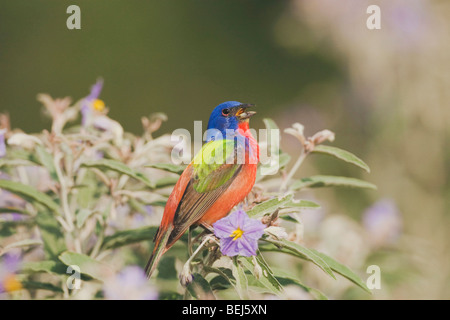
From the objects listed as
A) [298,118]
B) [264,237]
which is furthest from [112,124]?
[298,118]

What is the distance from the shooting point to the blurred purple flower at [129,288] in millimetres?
925

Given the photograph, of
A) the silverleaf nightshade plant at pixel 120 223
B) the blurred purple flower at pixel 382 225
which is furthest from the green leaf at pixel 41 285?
the blurred purple flower at pixel 382 225

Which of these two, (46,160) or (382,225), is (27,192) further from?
(382,225)

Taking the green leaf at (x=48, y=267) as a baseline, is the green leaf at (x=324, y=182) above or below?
above

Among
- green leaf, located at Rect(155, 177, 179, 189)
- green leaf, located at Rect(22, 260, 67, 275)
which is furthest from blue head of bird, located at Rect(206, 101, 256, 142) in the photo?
green leaf, located at Rect(22, 260, 67, 275)

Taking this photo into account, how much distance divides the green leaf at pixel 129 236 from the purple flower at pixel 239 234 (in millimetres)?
258

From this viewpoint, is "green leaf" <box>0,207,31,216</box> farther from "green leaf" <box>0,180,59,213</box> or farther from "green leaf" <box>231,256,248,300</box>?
"green leaf" <box>231,256,248,300</box>

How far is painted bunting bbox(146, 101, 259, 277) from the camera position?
0.90 m

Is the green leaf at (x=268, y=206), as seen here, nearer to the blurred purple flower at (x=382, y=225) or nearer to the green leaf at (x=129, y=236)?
the green leaf at (x=129, y=236)

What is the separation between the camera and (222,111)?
1034mm

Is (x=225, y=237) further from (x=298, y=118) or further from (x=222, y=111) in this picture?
(x=298, y=118)

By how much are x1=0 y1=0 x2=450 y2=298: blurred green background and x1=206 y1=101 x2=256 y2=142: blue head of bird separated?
67 cm

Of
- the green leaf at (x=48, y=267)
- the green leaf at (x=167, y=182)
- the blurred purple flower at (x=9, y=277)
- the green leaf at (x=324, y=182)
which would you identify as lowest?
the blurred purple flower at (x=9, y=277)

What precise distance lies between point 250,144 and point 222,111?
9 centimetres
